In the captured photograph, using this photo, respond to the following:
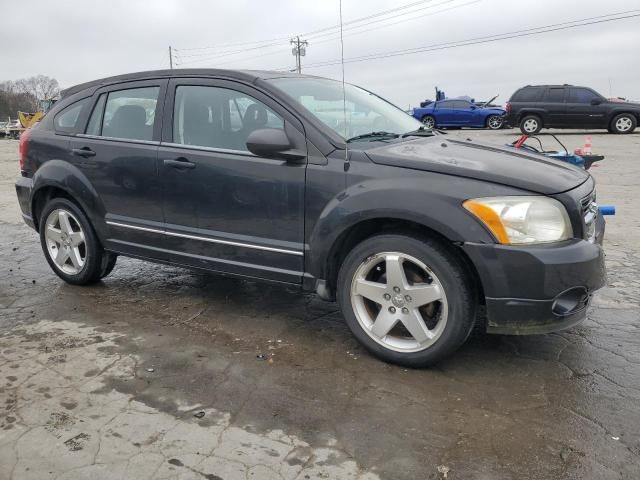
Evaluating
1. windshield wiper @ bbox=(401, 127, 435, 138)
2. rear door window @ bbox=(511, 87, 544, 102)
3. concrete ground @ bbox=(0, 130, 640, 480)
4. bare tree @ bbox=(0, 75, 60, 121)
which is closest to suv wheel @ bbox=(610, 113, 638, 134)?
rear door window @ bbox=(511, 87, 544, 102)


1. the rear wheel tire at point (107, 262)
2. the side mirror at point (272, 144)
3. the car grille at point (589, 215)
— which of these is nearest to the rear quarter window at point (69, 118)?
the rear wheel tire at point (107, 262)

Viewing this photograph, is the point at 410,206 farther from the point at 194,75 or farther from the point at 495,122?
the point at 495,122

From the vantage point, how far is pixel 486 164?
316 centimetres

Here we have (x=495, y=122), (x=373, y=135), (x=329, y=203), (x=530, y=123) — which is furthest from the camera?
(x=495, y=122)

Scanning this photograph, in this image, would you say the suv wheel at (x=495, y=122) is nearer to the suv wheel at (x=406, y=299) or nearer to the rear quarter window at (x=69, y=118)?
the rear quarter window at (x=69, y=118)

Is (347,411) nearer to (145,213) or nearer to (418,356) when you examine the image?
(418,356)

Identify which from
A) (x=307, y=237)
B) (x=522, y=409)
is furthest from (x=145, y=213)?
(x=522, y=409)

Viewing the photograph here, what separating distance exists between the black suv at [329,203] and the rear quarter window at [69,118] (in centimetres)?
1

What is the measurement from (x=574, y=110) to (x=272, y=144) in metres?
19.1

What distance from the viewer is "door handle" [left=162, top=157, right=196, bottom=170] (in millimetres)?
3848

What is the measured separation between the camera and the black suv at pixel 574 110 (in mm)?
19625

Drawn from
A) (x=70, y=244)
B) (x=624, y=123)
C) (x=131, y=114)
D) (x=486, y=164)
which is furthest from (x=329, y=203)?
(x=624, y=123)

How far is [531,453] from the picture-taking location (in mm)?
2438

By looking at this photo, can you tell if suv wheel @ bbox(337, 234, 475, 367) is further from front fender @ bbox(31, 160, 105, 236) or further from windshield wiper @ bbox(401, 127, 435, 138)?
front fender @ bbox(31, 160, 105, 236)
